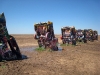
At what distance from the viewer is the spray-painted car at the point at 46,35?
15376mm

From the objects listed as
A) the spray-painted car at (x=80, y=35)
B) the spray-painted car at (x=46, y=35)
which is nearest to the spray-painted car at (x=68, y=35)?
the spray-painted car at (x=46, y=35)

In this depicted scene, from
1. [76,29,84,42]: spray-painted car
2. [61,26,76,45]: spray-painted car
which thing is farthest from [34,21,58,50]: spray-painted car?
[76,29,84,42]: spray-painted car

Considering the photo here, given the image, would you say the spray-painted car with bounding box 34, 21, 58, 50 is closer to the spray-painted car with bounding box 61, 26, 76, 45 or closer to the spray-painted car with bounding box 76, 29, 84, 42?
the spray-painted car with bounding box 61, 26, 76, 45

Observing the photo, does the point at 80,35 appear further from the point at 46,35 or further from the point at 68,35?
the point at 46,35

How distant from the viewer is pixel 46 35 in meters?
15.3

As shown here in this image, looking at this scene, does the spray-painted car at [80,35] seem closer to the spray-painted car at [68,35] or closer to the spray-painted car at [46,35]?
the spray-painted car at [68,35]

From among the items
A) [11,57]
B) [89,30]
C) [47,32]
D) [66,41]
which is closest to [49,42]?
[47,32]

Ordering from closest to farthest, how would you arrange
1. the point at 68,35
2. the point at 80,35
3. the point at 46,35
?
the point at 46,35
the point at 68,35
the point at 80,35

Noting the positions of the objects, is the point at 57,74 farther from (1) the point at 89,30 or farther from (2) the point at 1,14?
(1) the point at 89,30

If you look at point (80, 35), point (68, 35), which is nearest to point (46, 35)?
point (68, 35)

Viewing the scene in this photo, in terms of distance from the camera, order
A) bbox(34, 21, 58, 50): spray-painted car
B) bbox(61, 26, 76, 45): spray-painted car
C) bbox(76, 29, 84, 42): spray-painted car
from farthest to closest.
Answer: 1. bbox(76, 29, 84, 42): spray-painted car
2. bbox(61, 26, 76, 45): spray-painted car
3. bbox(34, 21, 58, 50): spray-painted car

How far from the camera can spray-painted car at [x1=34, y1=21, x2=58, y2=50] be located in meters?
15.4

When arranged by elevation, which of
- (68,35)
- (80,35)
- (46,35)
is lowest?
(80,35)

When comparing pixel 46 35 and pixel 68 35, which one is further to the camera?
pixel 68 35
